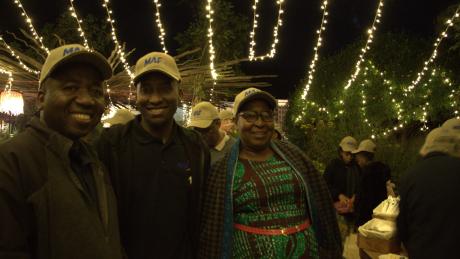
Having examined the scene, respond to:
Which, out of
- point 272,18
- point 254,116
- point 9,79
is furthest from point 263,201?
point 272,18

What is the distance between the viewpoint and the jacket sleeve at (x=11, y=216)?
1269 millimetres

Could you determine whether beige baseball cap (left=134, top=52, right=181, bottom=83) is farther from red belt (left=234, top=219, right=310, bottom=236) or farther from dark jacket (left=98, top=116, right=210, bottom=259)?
red belt (left=234, top=219, right=310, bottom=236)

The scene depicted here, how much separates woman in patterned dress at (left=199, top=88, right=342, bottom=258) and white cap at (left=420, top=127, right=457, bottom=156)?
83 cm

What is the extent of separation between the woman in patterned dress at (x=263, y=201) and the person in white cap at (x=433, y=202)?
53cm

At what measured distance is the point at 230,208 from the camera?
2348mm

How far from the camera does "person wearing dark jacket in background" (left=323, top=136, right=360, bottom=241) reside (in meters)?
5.88

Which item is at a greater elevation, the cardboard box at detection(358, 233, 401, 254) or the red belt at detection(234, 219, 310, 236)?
the red belt at detection(234, 219, 310, 236)

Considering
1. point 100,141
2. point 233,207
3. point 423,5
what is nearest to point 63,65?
point 100,141

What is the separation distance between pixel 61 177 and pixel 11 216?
227 millimetres

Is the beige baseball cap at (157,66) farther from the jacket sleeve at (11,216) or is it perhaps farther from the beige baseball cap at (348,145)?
the beige baseball cap at (348,145)

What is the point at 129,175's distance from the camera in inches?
87.4

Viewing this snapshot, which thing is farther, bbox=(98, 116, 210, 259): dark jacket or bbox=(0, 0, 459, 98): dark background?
bbox=(0, 0, 459, 98): dark background

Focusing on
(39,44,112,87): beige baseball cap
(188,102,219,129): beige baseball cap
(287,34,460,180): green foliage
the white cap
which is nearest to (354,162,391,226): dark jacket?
(188,102,219,129): beige baseball cap

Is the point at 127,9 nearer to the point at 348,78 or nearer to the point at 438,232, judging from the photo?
the point at 348,78
